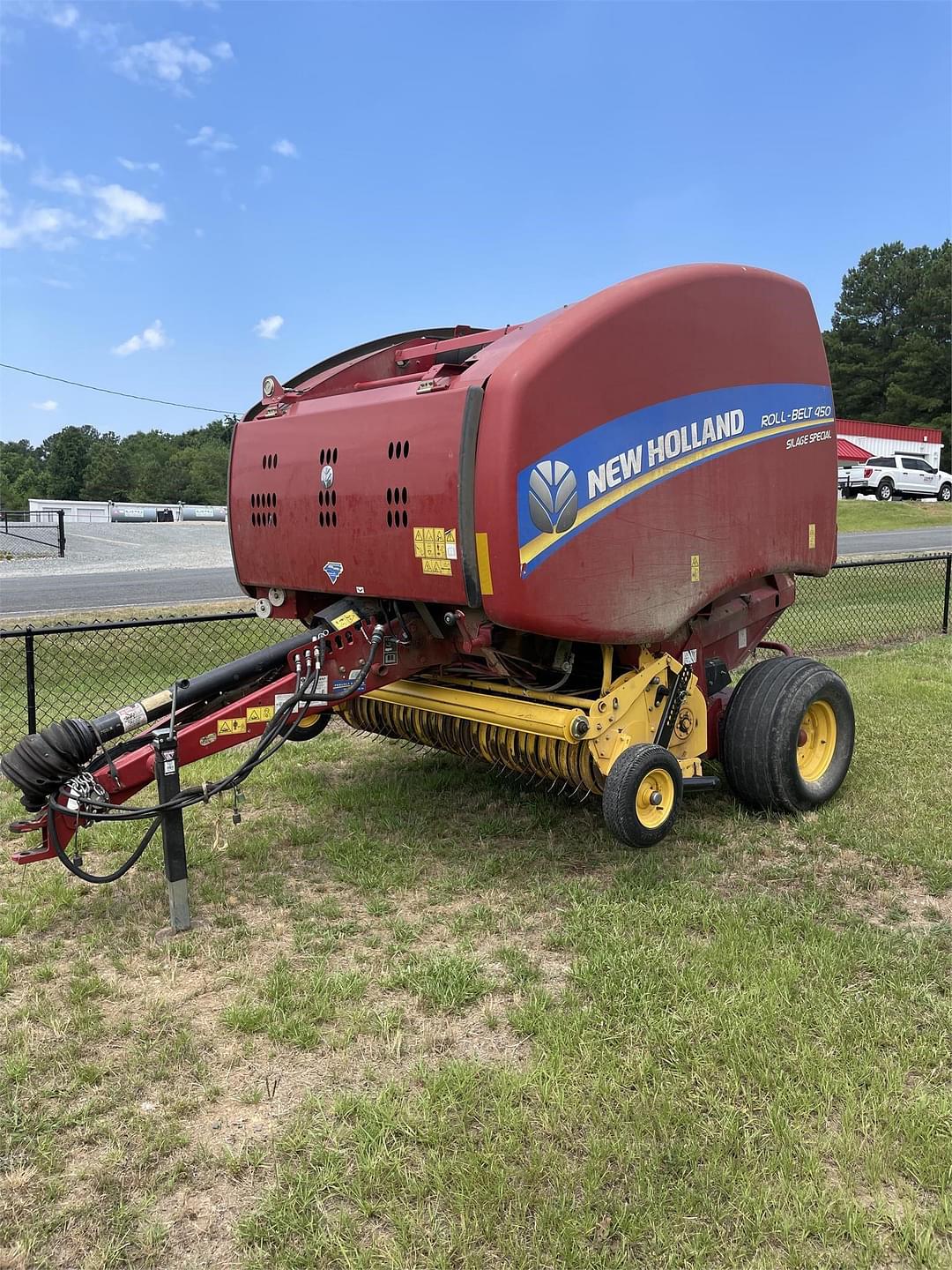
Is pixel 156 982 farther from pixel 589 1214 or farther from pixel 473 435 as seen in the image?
pixel 473 435

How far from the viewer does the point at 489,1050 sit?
3.01 m

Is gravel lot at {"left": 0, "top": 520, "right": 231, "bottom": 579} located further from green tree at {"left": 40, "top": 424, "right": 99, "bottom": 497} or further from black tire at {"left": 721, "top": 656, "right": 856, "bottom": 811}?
green tree at {"left": 40, "top": 424, "right": 99, "bottom": 497}

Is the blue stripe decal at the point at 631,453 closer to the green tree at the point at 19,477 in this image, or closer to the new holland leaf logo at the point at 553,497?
the new holland leaf logo at the point at 553,497

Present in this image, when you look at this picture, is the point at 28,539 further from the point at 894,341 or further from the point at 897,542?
the point at 894,341

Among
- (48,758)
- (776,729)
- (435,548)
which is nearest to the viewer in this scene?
(48,758)

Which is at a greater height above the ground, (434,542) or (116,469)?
(116,469)

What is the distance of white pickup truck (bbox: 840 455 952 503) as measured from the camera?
3266 centimetres

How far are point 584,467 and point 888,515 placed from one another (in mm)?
27293

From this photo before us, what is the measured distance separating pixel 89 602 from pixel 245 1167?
11170mm

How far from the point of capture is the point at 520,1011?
317 centimetres

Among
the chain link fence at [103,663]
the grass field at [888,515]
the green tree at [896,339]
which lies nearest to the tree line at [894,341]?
the green tree at [896,339]

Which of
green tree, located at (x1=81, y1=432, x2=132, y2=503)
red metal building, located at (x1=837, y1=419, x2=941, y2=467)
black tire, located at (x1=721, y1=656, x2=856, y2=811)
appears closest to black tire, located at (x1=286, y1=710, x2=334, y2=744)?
black tire, located at (x1=721, y1=656, x2=856, y2=811)

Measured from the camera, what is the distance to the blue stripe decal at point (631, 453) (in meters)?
3.67

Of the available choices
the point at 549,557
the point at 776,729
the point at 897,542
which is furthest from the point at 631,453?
the point at 897,542
